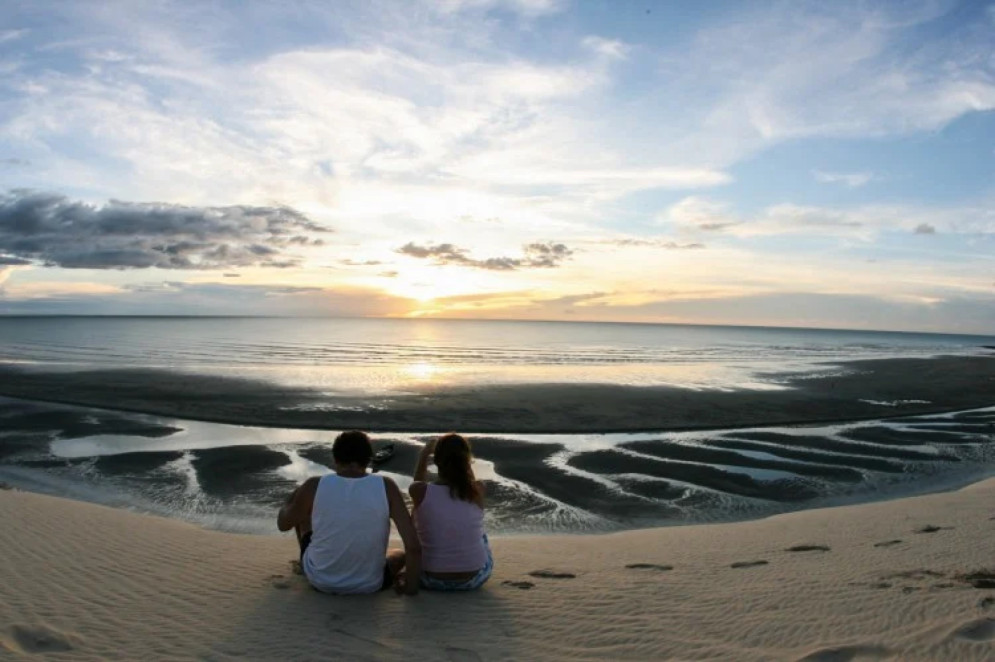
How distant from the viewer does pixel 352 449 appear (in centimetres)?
639

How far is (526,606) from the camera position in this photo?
6.79 metres

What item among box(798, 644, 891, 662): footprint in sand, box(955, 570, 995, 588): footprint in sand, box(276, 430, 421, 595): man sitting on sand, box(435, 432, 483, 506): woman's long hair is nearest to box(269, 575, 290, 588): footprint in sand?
box(276, 430, 421, 595): man sitting on sand

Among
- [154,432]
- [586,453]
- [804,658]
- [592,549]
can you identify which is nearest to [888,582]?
[804,658]

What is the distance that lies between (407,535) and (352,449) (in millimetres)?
1038

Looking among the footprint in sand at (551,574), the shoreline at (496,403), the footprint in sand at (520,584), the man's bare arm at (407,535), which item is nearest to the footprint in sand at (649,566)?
the footprint in sand at (551,574)

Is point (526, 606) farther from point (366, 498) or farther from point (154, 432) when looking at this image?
point (154, 432)

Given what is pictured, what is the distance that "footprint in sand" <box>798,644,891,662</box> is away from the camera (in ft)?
17.6

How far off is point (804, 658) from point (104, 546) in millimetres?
8313

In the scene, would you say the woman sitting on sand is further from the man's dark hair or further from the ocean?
the ocean

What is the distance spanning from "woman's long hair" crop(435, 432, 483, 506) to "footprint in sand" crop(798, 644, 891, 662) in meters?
3.20

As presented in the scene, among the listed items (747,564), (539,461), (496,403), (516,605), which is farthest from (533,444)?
(516,605)

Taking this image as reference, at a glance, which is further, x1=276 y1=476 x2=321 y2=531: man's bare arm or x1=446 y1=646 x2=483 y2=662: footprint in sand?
x1=276 y1=476 x2=321 y2=531: man's bare arm

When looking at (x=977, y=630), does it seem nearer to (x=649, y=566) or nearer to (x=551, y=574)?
(x=649, y=566)

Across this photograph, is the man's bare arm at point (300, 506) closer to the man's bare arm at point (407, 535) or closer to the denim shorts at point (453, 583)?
the man's bare arm at point (407, 535)
